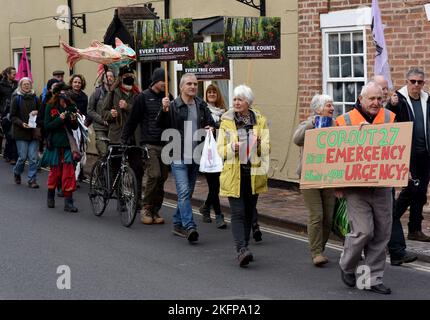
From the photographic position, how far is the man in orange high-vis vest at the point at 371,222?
8469mm

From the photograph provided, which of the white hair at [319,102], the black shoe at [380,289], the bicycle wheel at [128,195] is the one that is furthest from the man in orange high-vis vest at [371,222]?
the bicycle wheel at [128,195]

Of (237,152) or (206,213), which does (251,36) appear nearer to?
(206,213)

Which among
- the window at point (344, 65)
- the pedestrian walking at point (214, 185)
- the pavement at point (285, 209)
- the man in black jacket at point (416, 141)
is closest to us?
the man in black jacket at point (416, 141)

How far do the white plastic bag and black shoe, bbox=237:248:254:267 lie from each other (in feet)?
5.64

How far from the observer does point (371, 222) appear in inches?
333

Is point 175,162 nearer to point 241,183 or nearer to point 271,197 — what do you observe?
point 241,183

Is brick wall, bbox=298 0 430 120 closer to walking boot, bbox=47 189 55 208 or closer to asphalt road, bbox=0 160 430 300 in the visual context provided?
asphalt road, bbox=0 160 430 300

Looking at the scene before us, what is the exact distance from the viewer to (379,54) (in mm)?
11312

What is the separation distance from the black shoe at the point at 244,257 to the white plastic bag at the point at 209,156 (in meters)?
1.72

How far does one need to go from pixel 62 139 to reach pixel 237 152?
174 inches

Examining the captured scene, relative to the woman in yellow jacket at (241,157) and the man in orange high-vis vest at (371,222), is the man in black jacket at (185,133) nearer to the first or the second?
the woman in yellow jacket at (241,157)

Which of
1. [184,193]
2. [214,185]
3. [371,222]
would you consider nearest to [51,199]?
[214,185]
